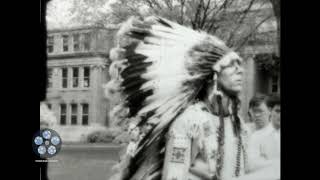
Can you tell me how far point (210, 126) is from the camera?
445 centimetres

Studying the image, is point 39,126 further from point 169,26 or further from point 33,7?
point 169,26

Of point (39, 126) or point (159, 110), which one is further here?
point (39, 126)

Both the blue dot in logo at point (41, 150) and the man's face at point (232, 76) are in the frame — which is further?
the blue dot in logo at point (41, 150)

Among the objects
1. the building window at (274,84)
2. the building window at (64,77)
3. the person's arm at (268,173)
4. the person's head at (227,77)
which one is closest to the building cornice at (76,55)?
the building window at (64,77)

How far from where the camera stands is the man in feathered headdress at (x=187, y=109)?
4418 mm

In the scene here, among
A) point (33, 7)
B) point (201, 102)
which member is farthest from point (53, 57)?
point (201, 102)

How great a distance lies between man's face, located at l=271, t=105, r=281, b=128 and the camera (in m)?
4.41

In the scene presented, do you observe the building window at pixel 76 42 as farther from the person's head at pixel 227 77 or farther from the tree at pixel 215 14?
the person's head at pixel 227 77

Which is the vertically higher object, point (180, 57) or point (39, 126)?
point (180, 57)

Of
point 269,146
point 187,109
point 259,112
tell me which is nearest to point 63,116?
point 187,109

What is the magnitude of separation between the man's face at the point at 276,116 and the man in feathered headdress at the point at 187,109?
0.27 m

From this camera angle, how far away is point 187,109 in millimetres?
4484

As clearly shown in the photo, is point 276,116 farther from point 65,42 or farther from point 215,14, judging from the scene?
point 65,42
